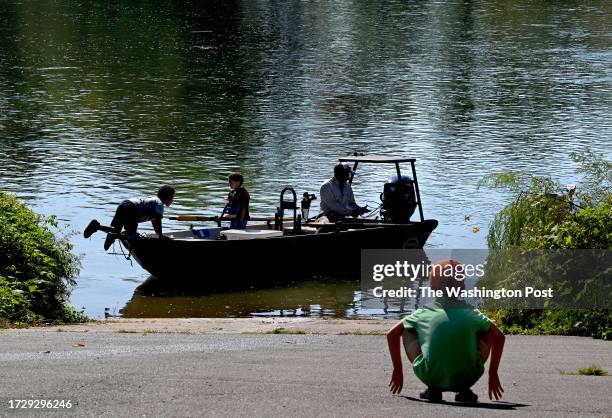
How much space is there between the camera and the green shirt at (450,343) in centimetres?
997

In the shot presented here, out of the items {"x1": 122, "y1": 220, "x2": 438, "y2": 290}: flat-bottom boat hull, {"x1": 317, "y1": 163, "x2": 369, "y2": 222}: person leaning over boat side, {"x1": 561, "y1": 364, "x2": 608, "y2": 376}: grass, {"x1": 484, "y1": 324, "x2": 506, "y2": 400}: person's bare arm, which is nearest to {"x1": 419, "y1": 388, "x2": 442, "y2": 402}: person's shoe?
{"x1": 484, "y1": 324, "x2": 506, "y2": 400}: person's bare arm

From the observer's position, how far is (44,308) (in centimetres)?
1775

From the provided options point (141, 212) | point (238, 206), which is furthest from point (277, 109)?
point (141, 212)

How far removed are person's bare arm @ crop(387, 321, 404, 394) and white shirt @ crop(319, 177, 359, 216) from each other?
14.2 metres

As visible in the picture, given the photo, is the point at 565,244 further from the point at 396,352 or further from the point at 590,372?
the point at 396,352

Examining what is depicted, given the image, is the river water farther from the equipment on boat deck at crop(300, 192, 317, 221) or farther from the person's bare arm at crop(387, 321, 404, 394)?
the person's bare arm at crop(387, 321, 404, 394)

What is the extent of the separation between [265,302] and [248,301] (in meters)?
0.29

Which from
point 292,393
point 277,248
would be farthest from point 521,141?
point 292,393

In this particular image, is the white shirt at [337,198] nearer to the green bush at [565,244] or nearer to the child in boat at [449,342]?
the green bush at [565,244]

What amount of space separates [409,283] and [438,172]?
10.3 meters

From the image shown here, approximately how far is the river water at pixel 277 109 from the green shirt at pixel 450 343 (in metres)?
11.3

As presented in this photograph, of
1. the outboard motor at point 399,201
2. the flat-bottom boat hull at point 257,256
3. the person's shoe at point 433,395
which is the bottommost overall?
the flat-bottom boat hull at point 257,256

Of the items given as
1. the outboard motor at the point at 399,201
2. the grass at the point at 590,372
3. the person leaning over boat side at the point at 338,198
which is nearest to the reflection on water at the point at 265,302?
the person leaning over boat side at the point at 338,198

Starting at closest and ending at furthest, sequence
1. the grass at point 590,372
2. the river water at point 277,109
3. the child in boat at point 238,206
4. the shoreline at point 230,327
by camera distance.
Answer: the grass at point 590,372
the shoreline at point 230,327
the child in boat at point 238,206
the river water at point 277,109
